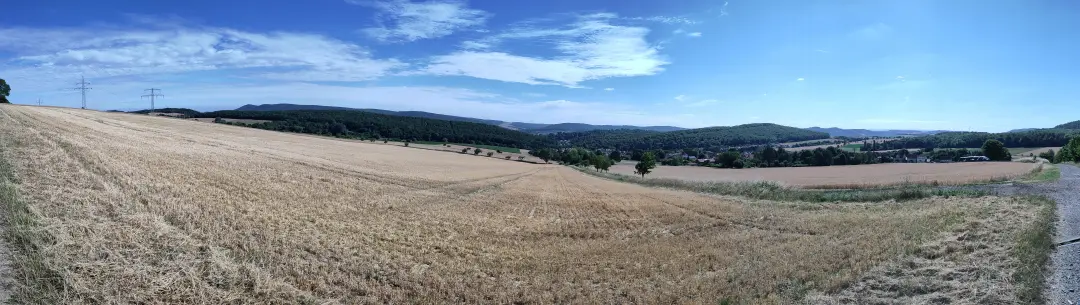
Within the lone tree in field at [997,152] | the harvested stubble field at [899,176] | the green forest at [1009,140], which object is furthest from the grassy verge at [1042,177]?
the green forest at [1009,140]

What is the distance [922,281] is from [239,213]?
16.1 meters

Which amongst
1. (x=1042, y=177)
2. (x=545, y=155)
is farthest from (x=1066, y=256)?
(x=545, y=155)

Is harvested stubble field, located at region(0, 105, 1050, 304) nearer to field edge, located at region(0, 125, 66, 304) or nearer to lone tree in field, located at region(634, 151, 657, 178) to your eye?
field edge, located at region(0, 125, 66, 304)

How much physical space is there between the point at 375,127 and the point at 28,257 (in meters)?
116

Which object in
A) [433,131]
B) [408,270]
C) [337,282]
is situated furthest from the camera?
[433,131]

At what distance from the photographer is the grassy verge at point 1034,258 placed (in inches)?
349

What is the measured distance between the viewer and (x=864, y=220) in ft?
64.6

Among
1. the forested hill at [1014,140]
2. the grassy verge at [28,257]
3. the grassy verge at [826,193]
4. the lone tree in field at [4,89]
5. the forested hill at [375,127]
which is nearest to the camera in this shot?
the grassy verge at [28,257]

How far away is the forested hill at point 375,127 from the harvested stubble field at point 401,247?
271 ft

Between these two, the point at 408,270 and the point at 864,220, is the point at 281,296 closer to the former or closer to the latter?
the point at 408,270

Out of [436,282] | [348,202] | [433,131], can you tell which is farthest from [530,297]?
[433,131]

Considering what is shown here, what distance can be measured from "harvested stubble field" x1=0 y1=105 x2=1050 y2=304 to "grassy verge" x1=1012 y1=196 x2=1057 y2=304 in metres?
0.09

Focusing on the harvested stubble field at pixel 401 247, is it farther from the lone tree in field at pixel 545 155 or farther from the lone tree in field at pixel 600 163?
the lone tree in field at pixel 545 155

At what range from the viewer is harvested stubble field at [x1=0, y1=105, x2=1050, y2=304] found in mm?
8031
